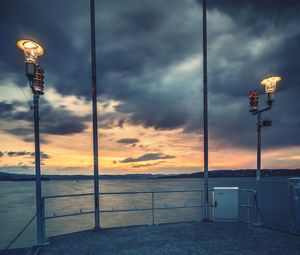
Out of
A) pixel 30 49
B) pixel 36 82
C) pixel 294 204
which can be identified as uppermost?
pixel 30 49

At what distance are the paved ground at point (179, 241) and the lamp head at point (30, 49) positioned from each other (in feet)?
14.7

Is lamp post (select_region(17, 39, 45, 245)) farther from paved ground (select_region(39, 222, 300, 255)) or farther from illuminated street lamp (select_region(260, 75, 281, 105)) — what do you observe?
illuminated street lamp (select_region(260, 75, 281, 105))

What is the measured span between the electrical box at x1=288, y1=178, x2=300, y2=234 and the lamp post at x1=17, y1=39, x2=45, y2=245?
6814 mm

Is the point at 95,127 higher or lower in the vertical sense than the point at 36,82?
lower

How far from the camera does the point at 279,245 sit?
552cm

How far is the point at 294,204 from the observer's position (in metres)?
6.54

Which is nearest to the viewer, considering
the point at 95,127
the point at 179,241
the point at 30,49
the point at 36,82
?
the point at 30,49

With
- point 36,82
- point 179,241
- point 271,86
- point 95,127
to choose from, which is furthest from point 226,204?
point 36,82

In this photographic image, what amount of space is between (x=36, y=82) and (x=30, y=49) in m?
0.78

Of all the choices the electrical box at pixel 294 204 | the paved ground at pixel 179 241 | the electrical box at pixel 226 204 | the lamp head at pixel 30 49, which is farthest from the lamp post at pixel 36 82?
the electrical box at pixel 294 204

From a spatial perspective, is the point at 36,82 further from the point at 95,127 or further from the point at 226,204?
the point at 226,204

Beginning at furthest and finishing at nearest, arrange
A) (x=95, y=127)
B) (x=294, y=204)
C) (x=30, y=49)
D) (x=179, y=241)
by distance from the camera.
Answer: (x=95, y=127) < (x=294, y=204) < (x=179, y=241) < (x=30, y=49)

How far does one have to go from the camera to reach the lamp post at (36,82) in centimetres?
541

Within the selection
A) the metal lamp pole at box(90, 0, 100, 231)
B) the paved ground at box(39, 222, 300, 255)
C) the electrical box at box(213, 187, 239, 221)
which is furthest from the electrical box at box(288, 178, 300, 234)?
the metal lamp pole at box(90, 0, 100, 231)
